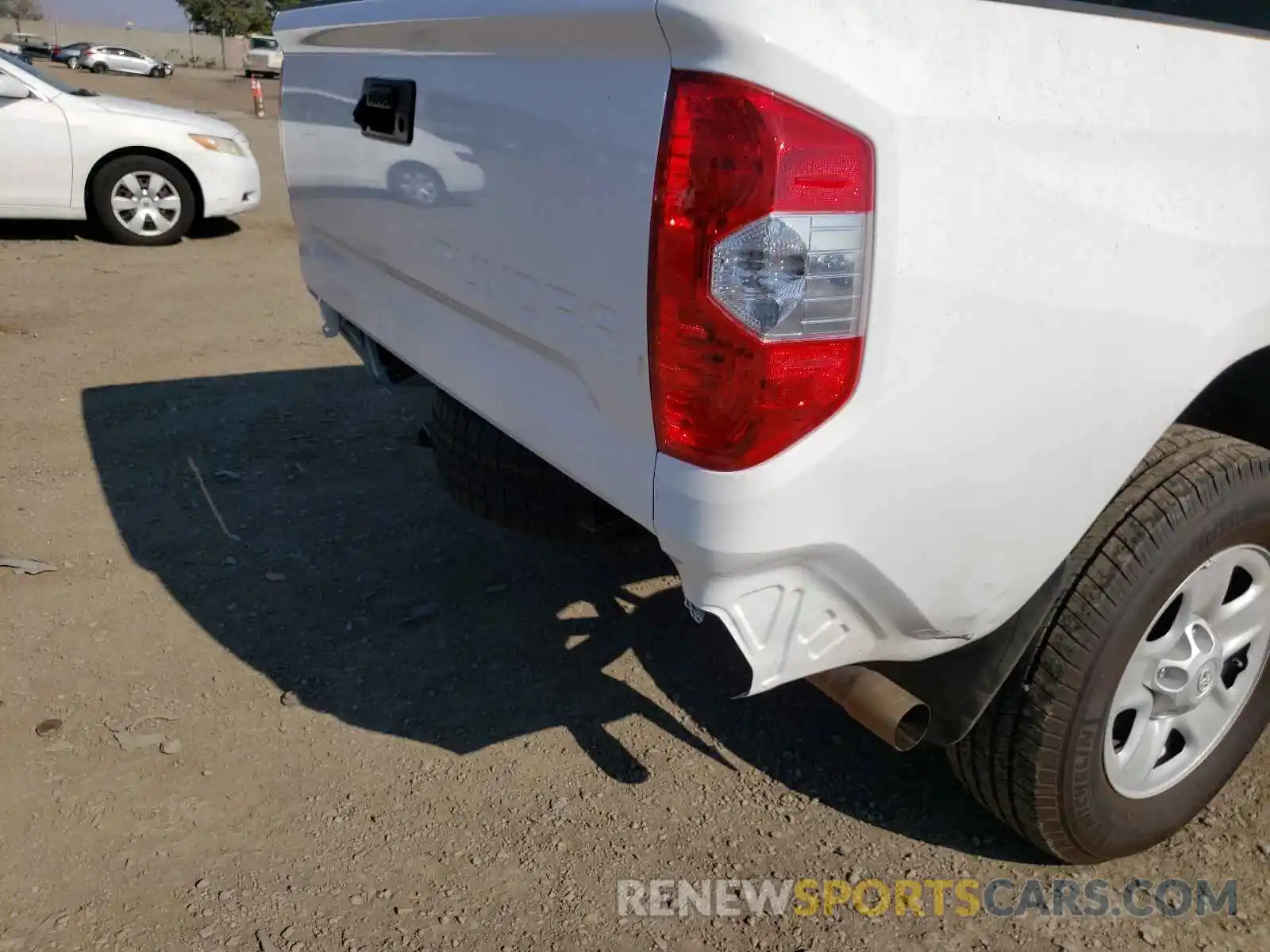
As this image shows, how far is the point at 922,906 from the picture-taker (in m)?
2.26

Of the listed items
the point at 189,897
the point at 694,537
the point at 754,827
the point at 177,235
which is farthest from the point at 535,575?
the point at 177,235

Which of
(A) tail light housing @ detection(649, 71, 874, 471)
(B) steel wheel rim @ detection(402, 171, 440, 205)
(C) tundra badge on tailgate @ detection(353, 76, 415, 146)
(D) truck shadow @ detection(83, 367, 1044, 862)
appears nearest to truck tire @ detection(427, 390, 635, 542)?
(D) truck shadow @ detection(83, 367, 1044, 862)

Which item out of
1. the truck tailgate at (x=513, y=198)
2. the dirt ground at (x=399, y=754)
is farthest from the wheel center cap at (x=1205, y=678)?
the truck tailgate at (x=513, y=198)

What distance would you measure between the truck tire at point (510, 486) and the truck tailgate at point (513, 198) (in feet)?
0.69

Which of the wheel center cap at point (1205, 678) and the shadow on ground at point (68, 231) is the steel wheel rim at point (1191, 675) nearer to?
the wheel center cap at point (1205, 678)

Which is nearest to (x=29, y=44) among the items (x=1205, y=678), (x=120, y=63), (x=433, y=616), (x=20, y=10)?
(x=120, y=63)

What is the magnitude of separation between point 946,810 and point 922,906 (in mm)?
327

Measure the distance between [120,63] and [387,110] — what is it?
50.7 m

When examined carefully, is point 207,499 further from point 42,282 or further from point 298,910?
point 42,282

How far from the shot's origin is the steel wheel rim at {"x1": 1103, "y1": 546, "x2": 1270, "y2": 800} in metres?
2.23

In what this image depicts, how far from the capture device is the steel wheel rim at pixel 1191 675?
7.31 feet

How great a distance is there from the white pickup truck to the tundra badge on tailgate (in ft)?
0.03

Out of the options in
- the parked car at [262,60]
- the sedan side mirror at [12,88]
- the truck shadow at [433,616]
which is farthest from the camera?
the parked car at [262,60]

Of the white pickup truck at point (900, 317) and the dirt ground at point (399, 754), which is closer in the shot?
the white pickup truck at point (900, 317)
